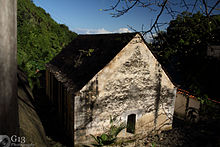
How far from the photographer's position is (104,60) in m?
8.12

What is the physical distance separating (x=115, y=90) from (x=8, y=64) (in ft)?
24.1

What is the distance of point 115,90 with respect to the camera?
810cm

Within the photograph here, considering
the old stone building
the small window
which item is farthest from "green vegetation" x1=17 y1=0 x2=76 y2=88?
the small window

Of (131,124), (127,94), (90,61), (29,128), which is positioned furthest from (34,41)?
(29,128)

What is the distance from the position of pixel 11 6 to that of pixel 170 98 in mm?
10152

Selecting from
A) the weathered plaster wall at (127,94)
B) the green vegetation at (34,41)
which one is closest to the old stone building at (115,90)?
the weathered plaster wall at (127,94)

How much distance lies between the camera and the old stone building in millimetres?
7488

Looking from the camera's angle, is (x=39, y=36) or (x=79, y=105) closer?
(x=79, y=105)

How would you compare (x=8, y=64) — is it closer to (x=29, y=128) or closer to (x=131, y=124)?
(x=29, y=128)

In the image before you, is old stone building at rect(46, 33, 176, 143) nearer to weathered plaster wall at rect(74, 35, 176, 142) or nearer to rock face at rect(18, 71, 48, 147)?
weathered plaster wall at rect(74, 35, 176, 142)

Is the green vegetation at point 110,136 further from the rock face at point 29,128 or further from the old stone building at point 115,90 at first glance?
the rock face at point 29,128

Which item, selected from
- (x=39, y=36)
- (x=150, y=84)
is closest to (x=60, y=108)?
(x=150, y=84)

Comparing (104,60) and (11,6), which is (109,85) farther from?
(11,6)

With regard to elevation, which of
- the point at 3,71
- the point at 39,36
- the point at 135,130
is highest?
the point at 39,36
